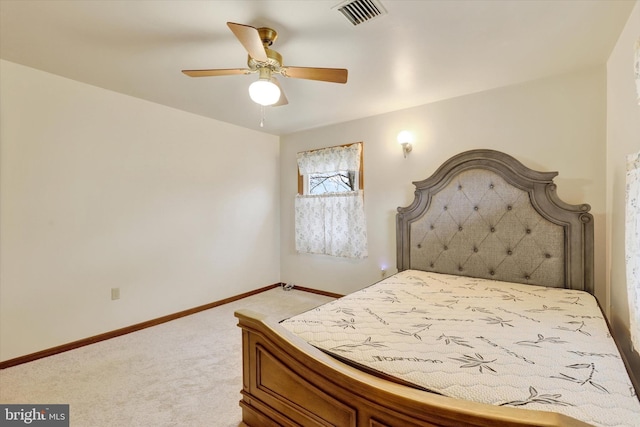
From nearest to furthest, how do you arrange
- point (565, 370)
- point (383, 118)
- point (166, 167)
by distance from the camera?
point (565, 370)
point (166, 167)
point (383, 118)

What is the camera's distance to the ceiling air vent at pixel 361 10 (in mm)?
1559

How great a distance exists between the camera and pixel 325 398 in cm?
103

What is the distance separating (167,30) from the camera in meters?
1.80

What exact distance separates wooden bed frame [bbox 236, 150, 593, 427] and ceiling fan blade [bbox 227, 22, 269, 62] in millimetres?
1394

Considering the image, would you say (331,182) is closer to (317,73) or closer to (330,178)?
(330,178)

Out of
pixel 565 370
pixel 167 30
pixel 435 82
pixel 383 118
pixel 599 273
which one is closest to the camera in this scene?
pixel 565 370

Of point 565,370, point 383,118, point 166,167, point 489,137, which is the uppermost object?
point 383,118

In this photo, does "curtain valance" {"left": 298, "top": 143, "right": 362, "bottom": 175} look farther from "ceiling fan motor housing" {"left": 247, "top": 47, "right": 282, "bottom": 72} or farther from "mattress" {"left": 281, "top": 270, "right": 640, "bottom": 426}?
"mattress" {"left": 281, "top": 270, "right": 640, "bottom": 426}

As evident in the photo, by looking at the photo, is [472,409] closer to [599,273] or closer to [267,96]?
[267,96]

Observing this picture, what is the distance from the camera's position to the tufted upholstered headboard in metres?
2.21

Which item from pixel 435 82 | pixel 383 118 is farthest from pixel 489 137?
pixel 383 118

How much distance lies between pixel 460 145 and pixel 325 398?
105 inches

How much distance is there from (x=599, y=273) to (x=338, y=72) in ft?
8.23

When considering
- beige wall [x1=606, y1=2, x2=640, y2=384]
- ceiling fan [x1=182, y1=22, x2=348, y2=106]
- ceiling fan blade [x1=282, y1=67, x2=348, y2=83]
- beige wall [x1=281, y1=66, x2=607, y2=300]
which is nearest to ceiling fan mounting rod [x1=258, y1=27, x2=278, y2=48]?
ceiling fan [x1=182, y1=22, x2=348, y2=106]
